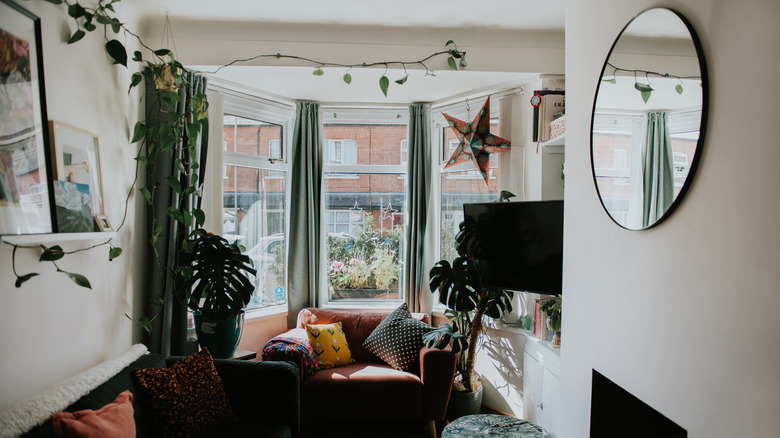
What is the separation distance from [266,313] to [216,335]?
0.91m

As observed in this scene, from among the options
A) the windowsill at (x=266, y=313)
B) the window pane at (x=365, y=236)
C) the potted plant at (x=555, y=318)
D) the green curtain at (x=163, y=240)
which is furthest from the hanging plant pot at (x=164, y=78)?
the potted plant at (x=555, y=318)

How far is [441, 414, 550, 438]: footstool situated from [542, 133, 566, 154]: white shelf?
1582 millimetres

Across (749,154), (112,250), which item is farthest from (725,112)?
(112,250)

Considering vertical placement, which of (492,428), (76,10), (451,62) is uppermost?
(451,62)

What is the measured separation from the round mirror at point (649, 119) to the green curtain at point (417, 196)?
205 centimetres

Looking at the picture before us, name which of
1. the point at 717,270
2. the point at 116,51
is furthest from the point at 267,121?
the point at 717,270

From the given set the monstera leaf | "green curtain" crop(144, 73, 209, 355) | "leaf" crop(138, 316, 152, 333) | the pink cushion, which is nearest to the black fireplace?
the pink cushion

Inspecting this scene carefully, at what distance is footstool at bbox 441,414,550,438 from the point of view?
6.68 ft

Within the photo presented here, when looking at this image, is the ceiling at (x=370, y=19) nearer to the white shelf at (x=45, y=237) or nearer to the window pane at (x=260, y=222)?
the window pane at (x=260, y=222)

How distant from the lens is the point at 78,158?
1.86 meters

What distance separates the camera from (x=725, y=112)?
3.24 feet

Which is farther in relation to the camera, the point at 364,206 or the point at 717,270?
the point at 364,206

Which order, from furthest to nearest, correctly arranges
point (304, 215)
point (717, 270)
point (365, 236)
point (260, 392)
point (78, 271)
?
point (365, 236) → point (304, 215) → point (260, 392) → point (78, 271) → point (717, 270)

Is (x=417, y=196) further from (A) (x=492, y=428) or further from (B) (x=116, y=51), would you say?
(B) (x=116, y=51)
